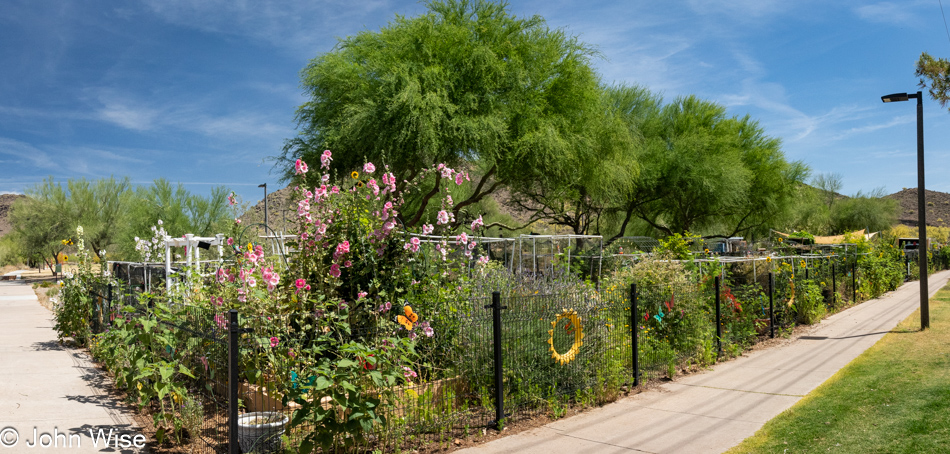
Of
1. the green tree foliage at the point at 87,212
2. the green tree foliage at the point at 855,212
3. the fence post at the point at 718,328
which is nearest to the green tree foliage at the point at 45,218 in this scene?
the green tree foliage at the point at 87,212

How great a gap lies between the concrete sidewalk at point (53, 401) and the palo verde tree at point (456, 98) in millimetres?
9463

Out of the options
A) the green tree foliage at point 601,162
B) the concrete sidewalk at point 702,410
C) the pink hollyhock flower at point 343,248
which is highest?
the green tree foliage at point 601,162

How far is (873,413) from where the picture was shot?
21.4 feet

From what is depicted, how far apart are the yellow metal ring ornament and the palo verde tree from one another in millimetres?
11661

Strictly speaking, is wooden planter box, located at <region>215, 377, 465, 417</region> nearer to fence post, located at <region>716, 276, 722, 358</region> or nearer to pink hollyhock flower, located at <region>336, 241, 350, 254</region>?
pink hollyhock flower, located at <region>336, 241, 350, 254</region>

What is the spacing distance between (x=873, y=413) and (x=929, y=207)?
123087 millimetres

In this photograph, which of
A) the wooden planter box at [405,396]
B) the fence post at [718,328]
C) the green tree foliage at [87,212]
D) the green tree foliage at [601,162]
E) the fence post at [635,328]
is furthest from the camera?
the green tree foliage at [87,212]

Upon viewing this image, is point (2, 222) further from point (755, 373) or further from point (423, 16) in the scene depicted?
point (755, 373)

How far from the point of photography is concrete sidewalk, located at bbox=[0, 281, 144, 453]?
5.98 metres

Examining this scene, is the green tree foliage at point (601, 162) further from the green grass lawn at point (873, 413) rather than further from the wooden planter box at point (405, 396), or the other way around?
the wooden planter box at point (405, 396)

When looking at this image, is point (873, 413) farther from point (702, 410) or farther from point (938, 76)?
point (938, 76)

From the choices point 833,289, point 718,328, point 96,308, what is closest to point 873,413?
point 718,328

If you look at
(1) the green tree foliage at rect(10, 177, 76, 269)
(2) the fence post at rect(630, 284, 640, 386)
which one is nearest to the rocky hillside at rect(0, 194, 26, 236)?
(1) the green tree foliage at rect(10, 177, 76, 269)

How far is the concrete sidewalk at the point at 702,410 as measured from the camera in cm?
584
